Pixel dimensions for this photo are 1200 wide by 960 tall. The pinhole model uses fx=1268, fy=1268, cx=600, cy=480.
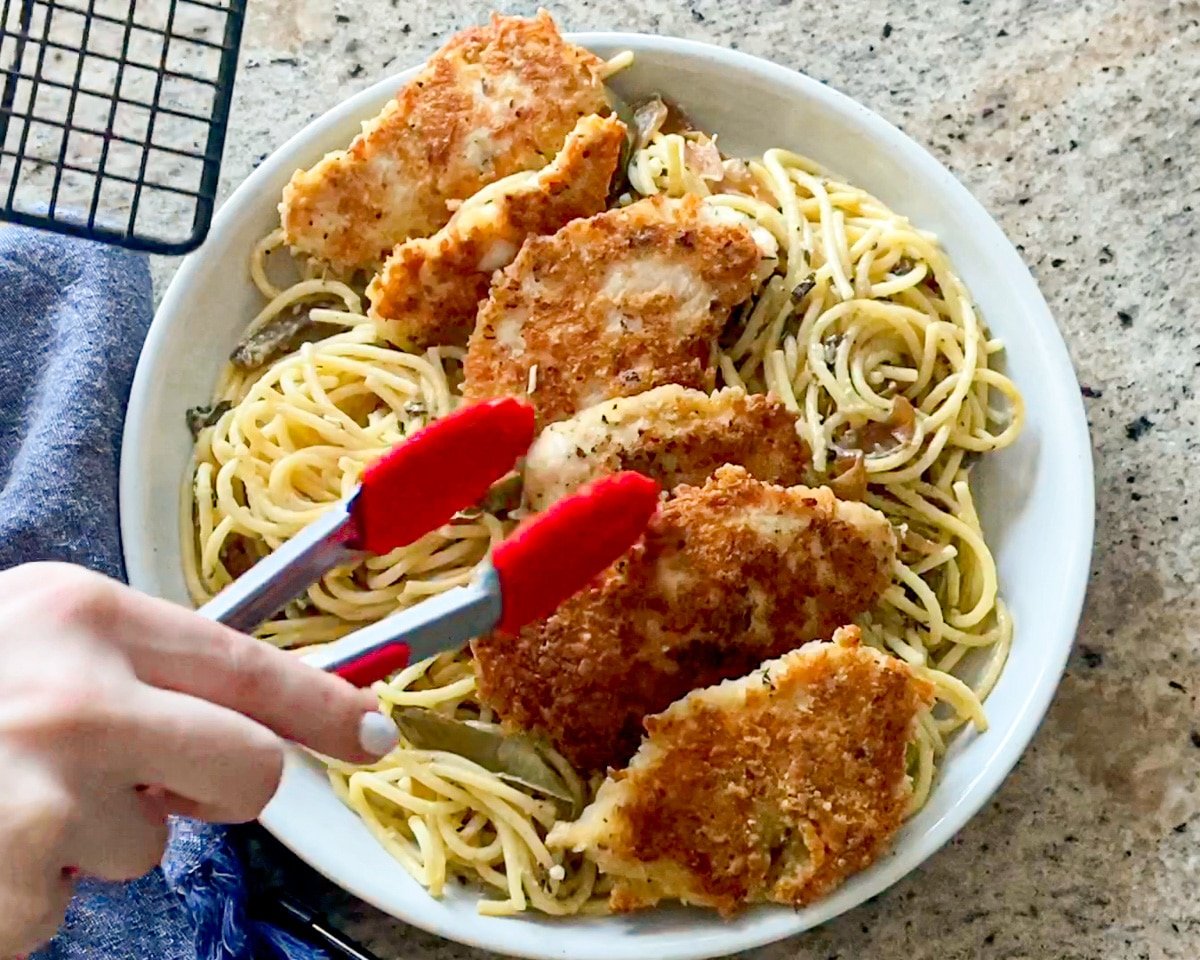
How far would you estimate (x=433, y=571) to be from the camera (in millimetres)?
1384

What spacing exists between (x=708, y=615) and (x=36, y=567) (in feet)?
2.07

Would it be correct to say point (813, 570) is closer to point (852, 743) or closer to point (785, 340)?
point (852, 743)

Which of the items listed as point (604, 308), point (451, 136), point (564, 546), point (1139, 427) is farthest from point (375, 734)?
point (1139, 427)

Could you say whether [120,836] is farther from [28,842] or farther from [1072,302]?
[1072,302]

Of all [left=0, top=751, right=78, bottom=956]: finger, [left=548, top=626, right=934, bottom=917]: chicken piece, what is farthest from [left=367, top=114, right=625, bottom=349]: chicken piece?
[left=0, top=751, right=78, bottom=956]: finger

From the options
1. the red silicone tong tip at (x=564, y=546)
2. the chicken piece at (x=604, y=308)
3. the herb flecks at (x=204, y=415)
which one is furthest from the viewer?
the herb flecks at (x=204, y=415)

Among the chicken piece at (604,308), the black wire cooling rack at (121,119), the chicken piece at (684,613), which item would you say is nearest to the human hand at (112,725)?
the chicken piece at (684,613)

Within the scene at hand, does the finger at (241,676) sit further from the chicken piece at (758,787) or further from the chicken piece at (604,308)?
the chicken piece at (604,308)

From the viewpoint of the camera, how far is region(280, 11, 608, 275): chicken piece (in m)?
1.37

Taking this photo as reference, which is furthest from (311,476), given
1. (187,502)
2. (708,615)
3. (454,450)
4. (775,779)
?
(775,779)

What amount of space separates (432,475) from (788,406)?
0.45m

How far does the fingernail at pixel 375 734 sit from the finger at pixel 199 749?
93 mm

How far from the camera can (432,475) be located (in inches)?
42.5

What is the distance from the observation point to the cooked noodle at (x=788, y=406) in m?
1.31
